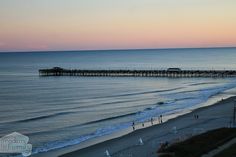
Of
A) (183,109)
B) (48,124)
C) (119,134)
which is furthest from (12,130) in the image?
(183,109)

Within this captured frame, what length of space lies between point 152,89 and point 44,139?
153 ft

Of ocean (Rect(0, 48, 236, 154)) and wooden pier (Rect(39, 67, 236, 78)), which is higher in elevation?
wooden pier (Rect(39, 67, 236, 78))

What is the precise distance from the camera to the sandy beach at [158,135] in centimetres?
3036

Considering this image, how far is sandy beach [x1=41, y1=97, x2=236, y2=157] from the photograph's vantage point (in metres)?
30.4

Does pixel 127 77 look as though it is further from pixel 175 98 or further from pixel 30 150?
pixel 30 150

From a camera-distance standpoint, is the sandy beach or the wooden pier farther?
the wooden pier

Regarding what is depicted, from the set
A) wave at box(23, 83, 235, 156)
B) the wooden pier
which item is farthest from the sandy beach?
the wooden pier

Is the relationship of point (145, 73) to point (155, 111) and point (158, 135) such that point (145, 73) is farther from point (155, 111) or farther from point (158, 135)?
point (158, 135)

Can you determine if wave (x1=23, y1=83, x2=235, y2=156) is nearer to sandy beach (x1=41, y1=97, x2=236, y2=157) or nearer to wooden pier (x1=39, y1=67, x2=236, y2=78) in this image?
sandy beach (x1=41, y1=97, x2=236, y2=157)

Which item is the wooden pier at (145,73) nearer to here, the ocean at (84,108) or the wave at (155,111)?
the ocean at (84,108)

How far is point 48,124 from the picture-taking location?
43.2 m

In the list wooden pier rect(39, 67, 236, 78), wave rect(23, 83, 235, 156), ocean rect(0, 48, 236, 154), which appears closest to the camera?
wave rect(23, 83, 235, 156)

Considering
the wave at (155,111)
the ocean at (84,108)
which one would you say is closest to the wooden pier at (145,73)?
the ocean at (84,108)

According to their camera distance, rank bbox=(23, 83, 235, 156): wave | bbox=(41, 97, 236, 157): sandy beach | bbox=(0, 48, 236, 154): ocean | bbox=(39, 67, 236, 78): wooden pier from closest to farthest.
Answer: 1. bbox=(41, 97, 236, 157): sandy beach
2. bbox=(23, 83, 235, 156): wave
3. bbox=(0, 48, 236, 154): ocean
4. bbox=(39, 67, 236, 78): wooden pier
